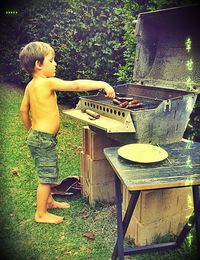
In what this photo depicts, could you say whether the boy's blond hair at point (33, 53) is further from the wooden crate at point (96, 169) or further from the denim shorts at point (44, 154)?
the wooden crate at point (96, 169)

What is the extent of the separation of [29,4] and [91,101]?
18.0 feet

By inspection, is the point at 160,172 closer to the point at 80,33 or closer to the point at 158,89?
the point at 158,89

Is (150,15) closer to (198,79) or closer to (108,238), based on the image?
(198,79)

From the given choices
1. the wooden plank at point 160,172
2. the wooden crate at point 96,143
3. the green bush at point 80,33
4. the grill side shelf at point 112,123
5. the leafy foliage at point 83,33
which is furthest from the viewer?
the green bush at point 80,33

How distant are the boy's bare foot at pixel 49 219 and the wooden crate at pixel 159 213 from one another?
681 millimetres

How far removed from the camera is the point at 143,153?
2203mm

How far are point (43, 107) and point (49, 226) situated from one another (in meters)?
1.07

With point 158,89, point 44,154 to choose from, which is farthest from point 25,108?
point 158,89

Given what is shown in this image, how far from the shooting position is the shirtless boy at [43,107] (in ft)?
8.96

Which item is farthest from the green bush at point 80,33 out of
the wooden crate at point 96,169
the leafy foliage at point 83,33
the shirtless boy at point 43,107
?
the shirtless boy at point 43,107

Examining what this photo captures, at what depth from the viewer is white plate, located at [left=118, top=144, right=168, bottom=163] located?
2.09 meters

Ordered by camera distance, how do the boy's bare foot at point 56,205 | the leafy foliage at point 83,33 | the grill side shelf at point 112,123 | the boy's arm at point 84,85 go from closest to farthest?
the grill side shelf at point 112,123 < the boy's arm at point 84,85 < the boy's bare foot at point 56,205 < the leafy foliage at point 83,33

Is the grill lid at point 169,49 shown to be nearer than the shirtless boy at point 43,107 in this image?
No

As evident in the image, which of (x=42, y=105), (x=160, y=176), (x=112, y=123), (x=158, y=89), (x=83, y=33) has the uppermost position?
(x=83, y=33)
